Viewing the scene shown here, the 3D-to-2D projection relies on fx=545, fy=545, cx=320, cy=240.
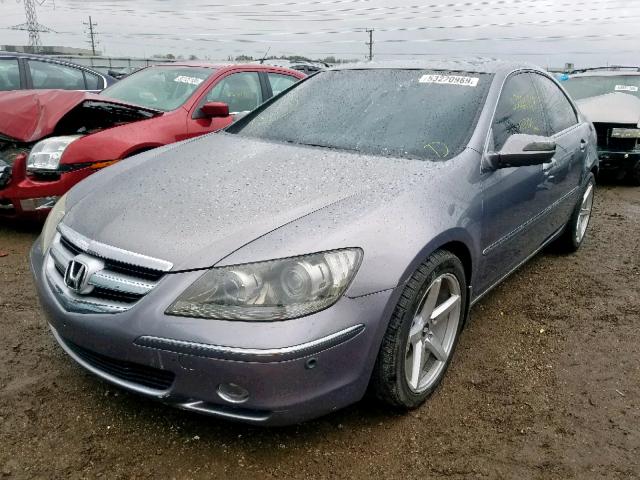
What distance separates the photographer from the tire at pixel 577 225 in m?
4.13

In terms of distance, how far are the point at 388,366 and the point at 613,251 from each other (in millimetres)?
3352

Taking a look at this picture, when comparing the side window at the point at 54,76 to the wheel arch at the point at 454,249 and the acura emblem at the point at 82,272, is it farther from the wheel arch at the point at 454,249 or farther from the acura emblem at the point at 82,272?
the wheel arch at the point at 454,249

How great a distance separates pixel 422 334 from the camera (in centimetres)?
229

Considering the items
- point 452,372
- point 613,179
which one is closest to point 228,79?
point 452,372

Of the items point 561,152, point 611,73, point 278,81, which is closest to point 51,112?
point 278,81

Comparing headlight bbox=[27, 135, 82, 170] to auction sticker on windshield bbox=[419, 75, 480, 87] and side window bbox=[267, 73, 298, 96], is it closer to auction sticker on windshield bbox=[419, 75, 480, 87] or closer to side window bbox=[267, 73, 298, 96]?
side window bbox=[267, 73, 298, 96]

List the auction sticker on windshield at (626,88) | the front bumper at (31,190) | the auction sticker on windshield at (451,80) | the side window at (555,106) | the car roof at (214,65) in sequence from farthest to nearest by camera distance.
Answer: the auction sticker on windshield at (626,88)
the car roof at (214,65)
the front bumper at (31,190)
the side window at (555,106)
the auction sticker on windshield at (451,80)

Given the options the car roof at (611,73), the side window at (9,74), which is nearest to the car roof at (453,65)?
the side window at (9,74)

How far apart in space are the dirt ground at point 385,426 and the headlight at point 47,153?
1304mm

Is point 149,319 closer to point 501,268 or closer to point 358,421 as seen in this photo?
point 358,421

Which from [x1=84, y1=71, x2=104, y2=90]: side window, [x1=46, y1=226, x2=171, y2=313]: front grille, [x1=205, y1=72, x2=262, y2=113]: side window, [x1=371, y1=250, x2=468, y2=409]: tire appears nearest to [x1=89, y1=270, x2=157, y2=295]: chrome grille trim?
[x1=46, y1=226, x2=171, y2=313]: front grille

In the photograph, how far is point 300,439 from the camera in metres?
2.09

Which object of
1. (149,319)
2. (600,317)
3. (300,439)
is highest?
(149,319)

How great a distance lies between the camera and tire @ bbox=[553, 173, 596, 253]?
13.6 feet
